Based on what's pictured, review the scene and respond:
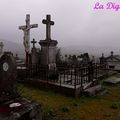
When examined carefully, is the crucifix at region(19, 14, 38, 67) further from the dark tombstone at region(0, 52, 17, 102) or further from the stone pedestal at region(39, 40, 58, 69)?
the dark tombstone at region(0, 52, 17, 102)

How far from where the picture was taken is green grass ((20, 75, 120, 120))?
5.51 meters

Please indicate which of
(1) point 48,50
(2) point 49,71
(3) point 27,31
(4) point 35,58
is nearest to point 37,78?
(2) point 49,71

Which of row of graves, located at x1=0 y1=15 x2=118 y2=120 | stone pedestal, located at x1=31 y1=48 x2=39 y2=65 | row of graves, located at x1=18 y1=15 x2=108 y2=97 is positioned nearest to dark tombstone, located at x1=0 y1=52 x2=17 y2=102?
row of graves, located at x1=0 y1=15 x2=118 y2=120

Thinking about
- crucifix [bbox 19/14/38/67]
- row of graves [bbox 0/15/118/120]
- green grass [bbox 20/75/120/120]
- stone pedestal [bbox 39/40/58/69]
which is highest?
crucifix [bbox 19/14/38/67]

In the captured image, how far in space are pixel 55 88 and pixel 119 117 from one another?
130 inches

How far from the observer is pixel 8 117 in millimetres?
3566

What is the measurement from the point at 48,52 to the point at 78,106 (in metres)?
4.43

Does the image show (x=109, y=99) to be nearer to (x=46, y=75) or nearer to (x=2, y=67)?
(x=46, y=75)

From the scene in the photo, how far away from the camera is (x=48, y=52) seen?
10.3 meters

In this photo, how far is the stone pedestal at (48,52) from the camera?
1026cm

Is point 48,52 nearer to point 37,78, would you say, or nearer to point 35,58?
point 35,58

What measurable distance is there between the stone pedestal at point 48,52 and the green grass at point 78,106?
2246 millimetres

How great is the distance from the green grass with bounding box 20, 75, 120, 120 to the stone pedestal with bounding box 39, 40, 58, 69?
2246 mm

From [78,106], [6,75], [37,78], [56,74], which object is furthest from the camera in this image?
[56,74]
